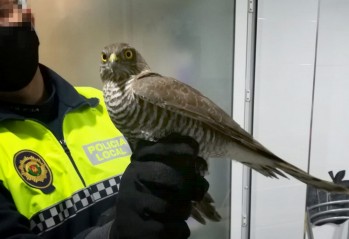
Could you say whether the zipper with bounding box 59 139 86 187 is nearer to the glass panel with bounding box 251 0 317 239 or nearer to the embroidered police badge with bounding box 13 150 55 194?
the embroidered police badge with bounding box 13 150 55 194

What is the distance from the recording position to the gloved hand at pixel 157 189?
2.16ft

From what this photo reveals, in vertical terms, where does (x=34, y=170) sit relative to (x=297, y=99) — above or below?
below

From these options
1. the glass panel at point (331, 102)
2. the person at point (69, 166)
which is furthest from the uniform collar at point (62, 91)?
the glass panel at point (331, 102)

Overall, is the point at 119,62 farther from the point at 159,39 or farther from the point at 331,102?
the point at 331,102

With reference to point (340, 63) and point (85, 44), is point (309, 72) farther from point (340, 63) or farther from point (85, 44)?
point (85, 44)

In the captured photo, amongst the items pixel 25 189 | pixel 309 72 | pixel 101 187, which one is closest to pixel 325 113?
pixel 309 72

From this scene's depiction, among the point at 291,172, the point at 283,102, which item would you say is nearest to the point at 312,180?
the point at 291,172

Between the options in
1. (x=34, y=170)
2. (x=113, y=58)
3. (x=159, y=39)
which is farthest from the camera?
(x=159, y=39)

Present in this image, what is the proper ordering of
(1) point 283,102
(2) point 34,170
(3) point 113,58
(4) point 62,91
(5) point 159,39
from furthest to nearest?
(1) point 283,102
(5) point 159,39
(4) point 62,91
(2) point 34,170
(3) point 113,58

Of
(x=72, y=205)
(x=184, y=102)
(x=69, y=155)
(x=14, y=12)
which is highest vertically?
(x=14, y=12)

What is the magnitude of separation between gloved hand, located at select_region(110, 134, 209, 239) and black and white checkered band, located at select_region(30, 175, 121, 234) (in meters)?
0.14

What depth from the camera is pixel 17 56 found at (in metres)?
0.71

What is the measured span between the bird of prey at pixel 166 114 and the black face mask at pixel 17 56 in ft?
0.55

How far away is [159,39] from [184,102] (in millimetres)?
584
